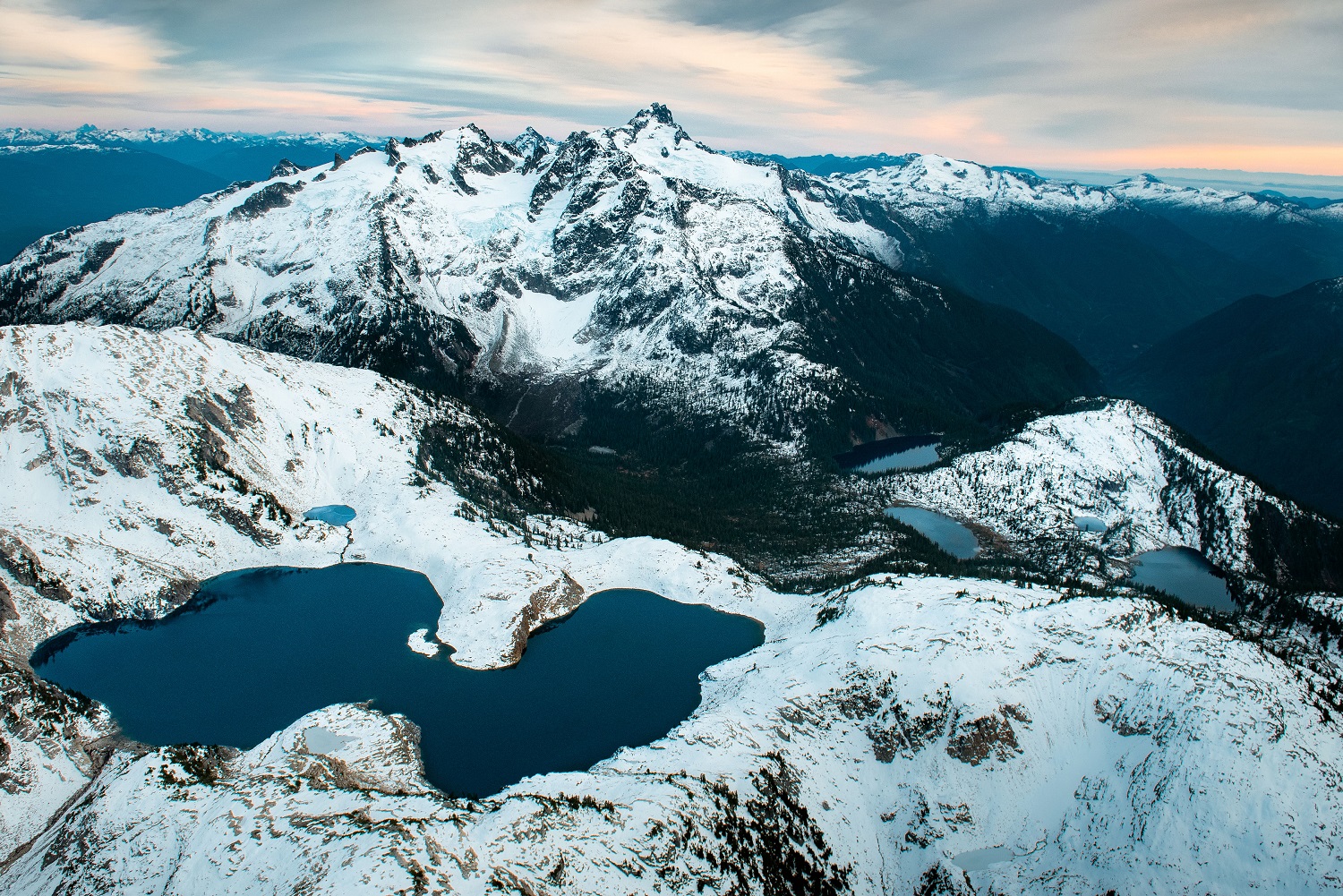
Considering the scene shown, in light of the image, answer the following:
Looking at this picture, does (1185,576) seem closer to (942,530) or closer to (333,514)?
(942,530)

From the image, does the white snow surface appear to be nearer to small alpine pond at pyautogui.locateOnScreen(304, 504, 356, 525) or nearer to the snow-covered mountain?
the snow-covered mountain

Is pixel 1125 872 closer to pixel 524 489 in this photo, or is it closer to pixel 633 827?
pixel 633 827

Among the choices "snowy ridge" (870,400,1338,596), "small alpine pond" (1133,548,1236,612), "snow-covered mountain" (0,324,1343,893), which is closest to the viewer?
"snow-covered mountain" (0,324,1343,893)

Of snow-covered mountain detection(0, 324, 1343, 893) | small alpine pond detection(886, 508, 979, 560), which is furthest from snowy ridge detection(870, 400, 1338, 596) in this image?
snow-covered mountain detection(0, 324, 1343, 893)

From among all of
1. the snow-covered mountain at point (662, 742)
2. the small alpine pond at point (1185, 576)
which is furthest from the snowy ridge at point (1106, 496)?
the snow-covered mountain at point (662, 742)

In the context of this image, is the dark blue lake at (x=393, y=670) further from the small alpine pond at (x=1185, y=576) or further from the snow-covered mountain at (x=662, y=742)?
the small alpine pond at (x=1185, y=576)

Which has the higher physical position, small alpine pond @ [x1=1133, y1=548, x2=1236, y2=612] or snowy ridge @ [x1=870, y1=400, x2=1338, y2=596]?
snowy ridge @ [x1=870, y1=400, x2=1338, y2=596]

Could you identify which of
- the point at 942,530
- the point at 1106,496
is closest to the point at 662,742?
the point at 942,530
